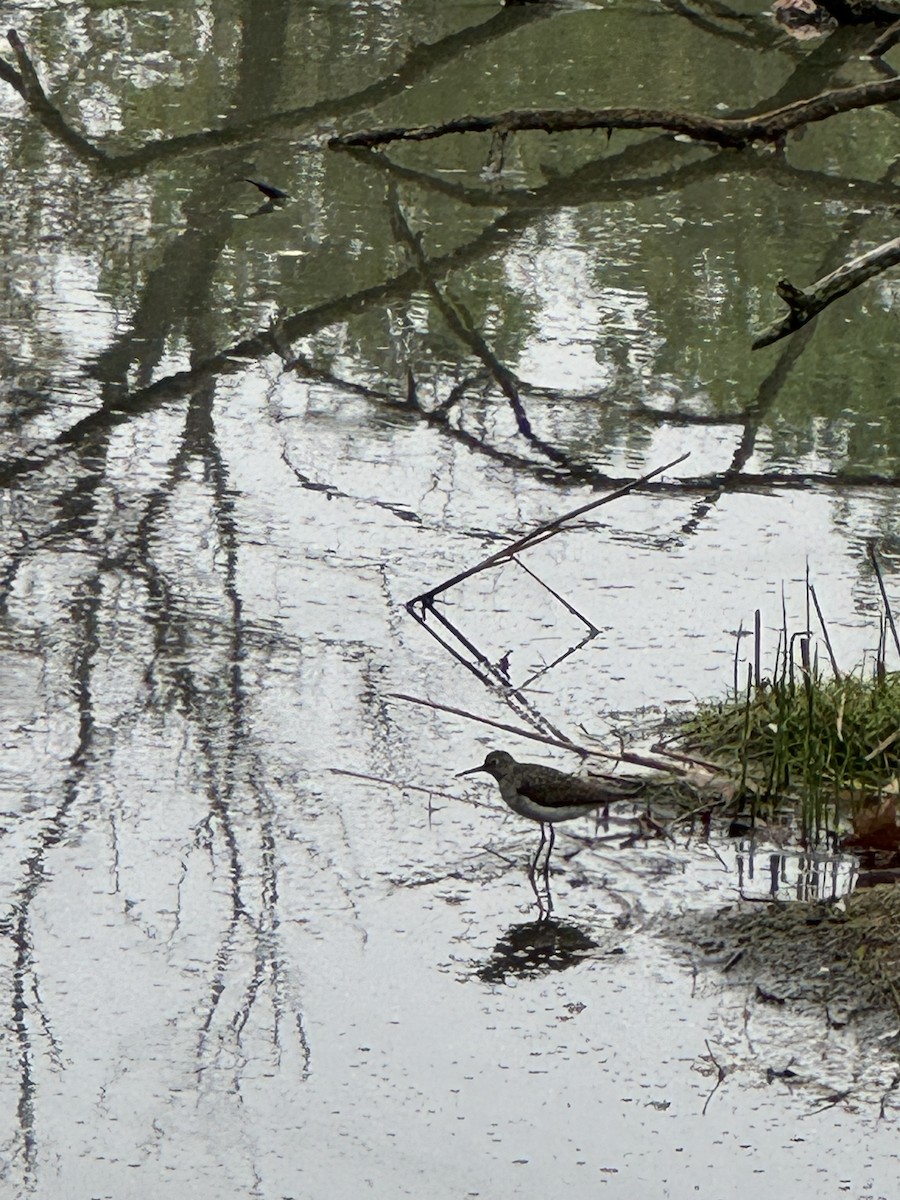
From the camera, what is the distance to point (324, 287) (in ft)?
30.1

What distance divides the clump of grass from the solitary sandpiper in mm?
418

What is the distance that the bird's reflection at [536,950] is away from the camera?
436cm

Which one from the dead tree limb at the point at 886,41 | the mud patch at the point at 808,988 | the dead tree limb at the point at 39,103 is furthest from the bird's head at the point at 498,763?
the dead tree limb at the point at 886,41

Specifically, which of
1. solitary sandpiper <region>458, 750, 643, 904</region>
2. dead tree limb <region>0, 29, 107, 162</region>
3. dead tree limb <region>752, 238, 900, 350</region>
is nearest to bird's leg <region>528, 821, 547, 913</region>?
solitary sandpiper <region>458, 750, 643, 904</region>

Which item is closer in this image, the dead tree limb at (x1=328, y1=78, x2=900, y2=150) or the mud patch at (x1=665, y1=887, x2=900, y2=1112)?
the mud patch at (x1=665, y1=887, x2=900, y2=1112)

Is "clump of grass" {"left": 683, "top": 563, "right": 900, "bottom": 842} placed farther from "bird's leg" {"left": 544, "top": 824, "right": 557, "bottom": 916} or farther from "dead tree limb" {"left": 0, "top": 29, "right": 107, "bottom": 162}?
"dead tree limb" {"left": 0, "top": 29, "right": 107, "bottom": 162}

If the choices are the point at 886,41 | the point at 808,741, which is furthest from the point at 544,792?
the point at 886,41

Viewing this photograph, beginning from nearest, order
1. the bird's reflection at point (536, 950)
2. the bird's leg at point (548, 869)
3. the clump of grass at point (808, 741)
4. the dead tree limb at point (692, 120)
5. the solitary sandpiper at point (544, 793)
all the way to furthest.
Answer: the bird's reflection at point (536, 950) < the bird's leg at point (548, 869) < the solitary sandpiper at point (544, 793) < the clump of grass at point (808, 741) < the dead tree limb at point (692, 120)

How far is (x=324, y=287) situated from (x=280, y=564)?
302 cm

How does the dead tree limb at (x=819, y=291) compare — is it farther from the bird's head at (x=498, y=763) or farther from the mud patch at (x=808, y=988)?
the mud patch at (x=808, y=988)

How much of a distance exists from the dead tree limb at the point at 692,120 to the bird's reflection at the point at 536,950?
625 centimetres

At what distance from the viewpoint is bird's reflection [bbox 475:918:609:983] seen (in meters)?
4.36

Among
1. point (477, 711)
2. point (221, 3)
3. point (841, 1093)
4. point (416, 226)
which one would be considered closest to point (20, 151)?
point (416, 226)

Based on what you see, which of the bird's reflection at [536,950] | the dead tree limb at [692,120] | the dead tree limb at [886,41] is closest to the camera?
the bird's reflection at [536,950]
